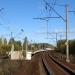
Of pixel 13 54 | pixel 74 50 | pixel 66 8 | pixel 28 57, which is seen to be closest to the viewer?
pixel 66 8

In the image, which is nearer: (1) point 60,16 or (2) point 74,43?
(1) point 60,16

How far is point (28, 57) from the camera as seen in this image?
51.5 meters

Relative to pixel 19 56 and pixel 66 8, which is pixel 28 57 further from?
pixel 66 8

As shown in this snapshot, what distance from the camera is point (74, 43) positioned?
81375mm

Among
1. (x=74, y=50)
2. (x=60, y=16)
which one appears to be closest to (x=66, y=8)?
(x=60, y=16)

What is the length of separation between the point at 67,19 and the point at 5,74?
1973 cm

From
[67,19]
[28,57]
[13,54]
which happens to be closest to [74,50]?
[28,57]

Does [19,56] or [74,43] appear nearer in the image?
[19,56]

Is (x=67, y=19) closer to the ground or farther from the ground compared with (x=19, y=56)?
farther from the ground

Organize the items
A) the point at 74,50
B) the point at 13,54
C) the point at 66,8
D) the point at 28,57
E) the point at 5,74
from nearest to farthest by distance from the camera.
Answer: the point at 5,74 → the point at 66,8 → the point at 13,54 → the point at 28,57 → the point at 74,50

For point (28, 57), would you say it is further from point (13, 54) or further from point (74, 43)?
point (74, 43)

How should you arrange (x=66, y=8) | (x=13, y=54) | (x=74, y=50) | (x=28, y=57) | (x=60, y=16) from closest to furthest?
1. (x=60, y=16)
2. (x=66, y=8)
3. (x=13, y=54)
4. (x=28, y=57)
5. (x=74, y=50)

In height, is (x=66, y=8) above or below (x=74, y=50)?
above

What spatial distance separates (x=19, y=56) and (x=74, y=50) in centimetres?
3107
